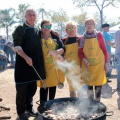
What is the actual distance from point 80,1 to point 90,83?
22.5 m

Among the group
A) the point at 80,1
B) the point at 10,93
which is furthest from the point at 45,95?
the point at 80,1

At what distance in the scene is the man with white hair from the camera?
131 inches

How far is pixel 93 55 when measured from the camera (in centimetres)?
379

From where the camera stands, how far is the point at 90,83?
155 inches

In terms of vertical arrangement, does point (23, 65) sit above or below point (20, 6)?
below

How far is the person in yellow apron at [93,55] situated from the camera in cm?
377

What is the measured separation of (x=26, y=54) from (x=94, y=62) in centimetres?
128

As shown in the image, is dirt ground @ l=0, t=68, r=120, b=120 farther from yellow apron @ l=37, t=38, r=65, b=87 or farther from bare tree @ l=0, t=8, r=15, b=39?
bare tree @ l=0, t=8, r=15, b=39

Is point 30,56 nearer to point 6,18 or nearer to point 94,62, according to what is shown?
point 94,62

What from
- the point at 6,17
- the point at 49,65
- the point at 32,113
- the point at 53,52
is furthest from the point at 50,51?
the point at 6,17

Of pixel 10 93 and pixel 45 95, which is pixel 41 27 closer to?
pixel 45 95

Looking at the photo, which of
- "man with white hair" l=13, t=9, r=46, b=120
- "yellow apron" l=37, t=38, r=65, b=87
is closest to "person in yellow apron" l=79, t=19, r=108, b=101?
"yellow apron" l=37, t=38, r=65, b=87

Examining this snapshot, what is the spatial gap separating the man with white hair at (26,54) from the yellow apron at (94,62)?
2.87 ft

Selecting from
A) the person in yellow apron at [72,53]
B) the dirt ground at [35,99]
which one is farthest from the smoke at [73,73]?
the dirt ground at [35,99]
